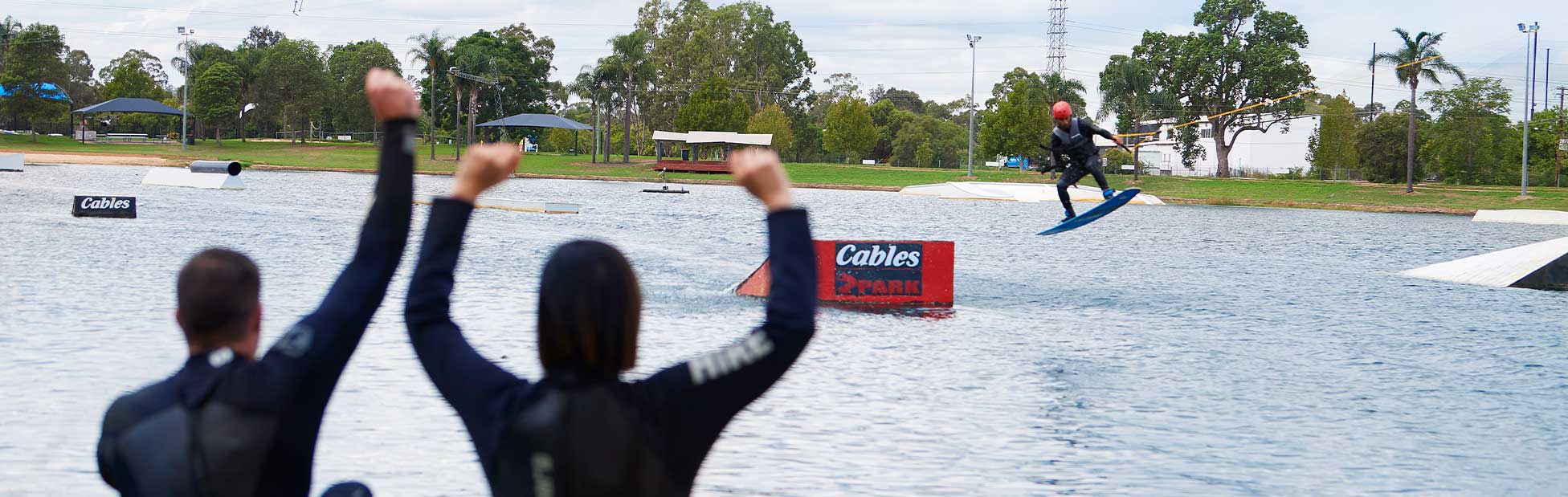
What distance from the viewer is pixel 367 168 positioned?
88.3 meters

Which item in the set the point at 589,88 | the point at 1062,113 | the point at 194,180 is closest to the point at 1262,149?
the point at 589,88

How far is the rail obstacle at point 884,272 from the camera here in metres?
19.3

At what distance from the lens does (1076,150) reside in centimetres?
1931

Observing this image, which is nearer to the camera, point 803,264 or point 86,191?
point 803,264

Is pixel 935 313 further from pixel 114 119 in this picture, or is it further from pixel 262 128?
pixel 114 119

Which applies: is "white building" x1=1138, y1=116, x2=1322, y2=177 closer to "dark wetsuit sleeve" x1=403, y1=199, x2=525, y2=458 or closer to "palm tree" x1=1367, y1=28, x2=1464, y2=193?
"palm tree" x1=1367, y1=28, x2=1464, y2=193

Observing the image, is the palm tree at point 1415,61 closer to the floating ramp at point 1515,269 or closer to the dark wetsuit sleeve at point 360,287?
the floating ramp at point 1515,269

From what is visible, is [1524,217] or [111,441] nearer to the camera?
[111,441]

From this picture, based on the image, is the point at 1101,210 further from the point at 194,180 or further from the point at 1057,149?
the point at 194,180

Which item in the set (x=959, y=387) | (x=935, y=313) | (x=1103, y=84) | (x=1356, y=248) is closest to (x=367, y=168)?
(x=1103, y=84)

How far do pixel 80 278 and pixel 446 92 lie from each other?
10639cm

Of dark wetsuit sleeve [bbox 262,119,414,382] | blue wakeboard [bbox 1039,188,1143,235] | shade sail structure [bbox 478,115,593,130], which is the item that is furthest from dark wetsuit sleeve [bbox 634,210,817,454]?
shade sail structure [bbox 478,115,593,130]

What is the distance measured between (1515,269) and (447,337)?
92.4 ft

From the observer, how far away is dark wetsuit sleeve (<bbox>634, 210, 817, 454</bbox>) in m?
2.87
